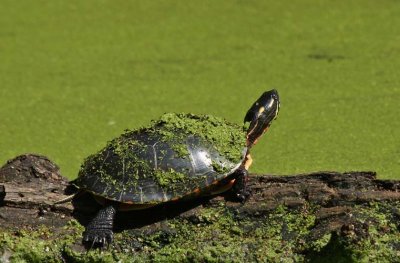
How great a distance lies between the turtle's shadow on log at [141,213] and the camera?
197cm

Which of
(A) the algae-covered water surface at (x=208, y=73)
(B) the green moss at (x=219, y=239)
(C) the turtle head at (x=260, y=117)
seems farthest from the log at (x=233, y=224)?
(A) the algae-covered water surface at (x=208, y=73)

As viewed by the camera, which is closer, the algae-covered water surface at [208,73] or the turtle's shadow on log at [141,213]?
the turtle's shadow on log at [141,213]

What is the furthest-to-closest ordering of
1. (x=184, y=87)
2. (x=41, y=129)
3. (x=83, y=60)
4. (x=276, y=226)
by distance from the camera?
(x=83, y=60) < (x=184, y=87) < (x=41, y=129) < (x=276, y=226)

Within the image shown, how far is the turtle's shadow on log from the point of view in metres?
1.97

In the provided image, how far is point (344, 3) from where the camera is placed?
4160mm

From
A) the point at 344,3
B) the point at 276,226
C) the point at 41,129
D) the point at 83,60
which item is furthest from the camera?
the point at 344,3

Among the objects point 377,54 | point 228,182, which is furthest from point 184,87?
point 228,182

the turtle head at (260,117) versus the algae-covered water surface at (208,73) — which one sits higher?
the algae-covered water surface at (208,73)

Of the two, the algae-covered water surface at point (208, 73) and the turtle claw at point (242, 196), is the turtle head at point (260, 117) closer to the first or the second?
the turtle claw at point (242, 196)

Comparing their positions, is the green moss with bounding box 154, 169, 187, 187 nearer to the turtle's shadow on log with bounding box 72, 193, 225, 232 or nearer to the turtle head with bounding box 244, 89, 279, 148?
the turtle's shadow on log with bounding box 72, 193, 225, 232

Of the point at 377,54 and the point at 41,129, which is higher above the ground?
the point at 377,54

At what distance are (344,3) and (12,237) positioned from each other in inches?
105

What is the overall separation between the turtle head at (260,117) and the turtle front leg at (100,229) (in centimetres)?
49

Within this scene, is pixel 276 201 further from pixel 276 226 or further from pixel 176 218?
pixel 176 218
